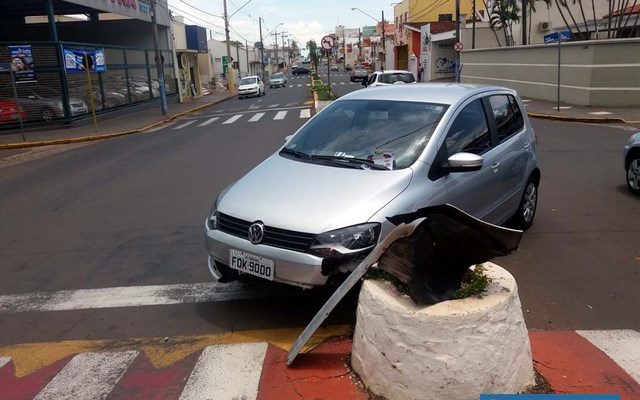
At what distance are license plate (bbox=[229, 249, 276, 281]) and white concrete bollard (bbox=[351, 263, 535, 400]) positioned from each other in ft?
3.41

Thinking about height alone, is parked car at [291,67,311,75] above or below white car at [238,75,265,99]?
above

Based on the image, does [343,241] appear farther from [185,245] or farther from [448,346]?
[185,245]

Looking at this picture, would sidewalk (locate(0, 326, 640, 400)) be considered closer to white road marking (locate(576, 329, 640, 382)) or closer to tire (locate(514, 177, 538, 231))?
white road marking (locate(576, 329, 640, 382))

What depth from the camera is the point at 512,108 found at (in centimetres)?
617

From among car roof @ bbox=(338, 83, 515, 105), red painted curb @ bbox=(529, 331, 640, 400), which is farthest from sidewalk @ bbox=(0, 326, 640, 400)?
car roof @ bbox=(338, 83, 515, 105)

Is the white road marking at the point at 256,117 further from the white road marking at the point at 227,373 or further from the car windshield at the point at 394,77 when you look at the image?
the white road marking at the point at 227,373

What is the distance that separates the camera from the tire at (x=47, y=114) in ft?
73.5

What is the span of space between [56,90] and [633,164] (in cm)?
2138

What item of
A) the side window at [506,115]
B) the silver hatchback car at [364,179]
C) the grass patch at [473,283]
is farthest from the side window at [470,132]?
the grass patch at [473,283]

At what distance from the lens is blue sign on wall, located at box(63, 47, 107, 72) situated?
22.8 metres

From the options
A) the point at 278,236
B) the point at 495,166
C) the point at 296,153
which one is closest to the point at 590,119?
the point at 495,166

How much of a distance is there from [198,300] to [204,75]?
62156 mm

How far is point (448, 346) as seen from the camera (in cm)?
289

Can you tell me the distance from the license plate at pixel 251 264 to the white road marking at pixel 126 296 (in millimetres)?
829
